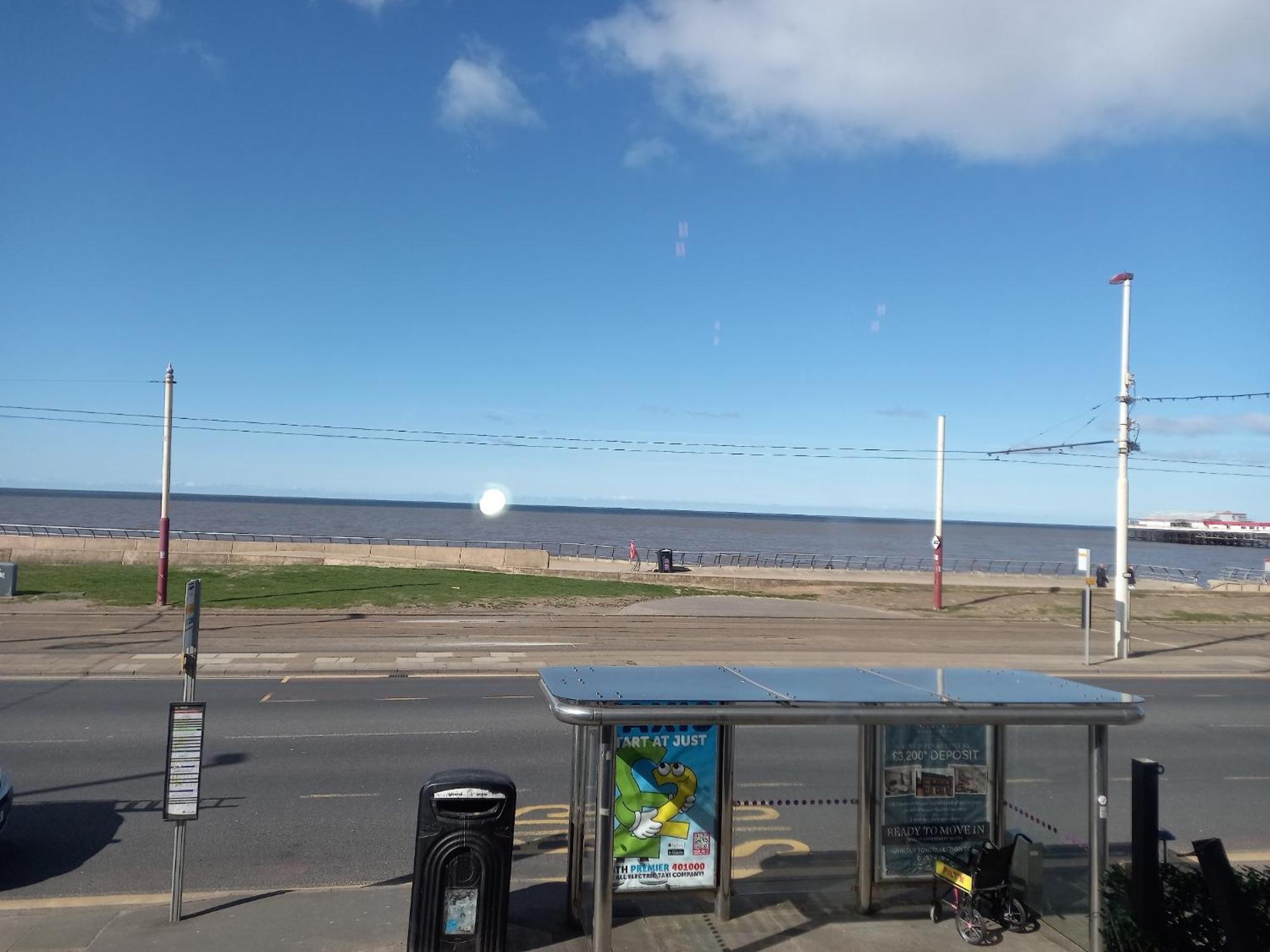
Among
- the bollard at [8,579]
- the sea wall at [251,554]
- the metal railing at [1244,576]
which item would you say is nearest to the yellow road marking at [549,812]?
the bollard at [8,579]

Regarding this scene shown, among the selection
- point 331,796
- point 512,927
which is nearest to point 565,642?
point 331,796

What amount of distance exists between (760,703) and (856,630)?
68.8ft

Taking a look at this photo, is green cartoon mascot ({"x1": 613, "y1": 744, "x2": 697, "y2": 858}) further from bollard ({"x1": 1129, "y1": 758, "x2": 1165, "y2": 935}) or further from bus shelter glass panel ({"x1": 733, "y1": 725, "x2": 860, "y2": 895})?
bollard ({"x1": 1129, "y1": 758, "x2": 1165, "y2": 935})

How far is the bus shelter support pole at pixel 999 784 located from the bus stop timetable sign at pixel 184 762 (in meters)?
5.75

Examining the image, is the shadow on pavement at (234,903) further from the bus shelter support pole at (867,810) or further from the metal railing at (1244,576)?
the metal railing at (1244,576)

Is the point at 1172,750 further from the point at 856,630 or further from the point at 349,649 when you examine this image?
the point at 349,649

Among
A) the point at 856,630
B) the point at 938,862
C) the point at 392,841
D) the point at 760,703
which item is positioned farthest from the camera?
the point at 856,630

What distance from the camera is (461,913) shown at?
251 inches

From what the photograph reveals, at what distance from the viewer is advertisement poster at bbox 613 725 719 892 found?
22.5ft

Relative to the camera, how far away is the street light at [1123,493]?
22.5m

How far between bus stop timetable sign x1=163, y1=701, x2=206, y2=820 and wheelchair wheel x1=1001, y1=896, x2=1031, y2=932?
5.70 meters

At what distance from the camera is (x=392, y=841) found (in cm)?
920

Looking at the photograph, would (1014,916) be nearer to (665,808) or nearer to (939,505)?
(665,808)

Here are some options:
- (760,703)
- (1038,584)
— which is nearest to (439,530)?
(1038,584)
